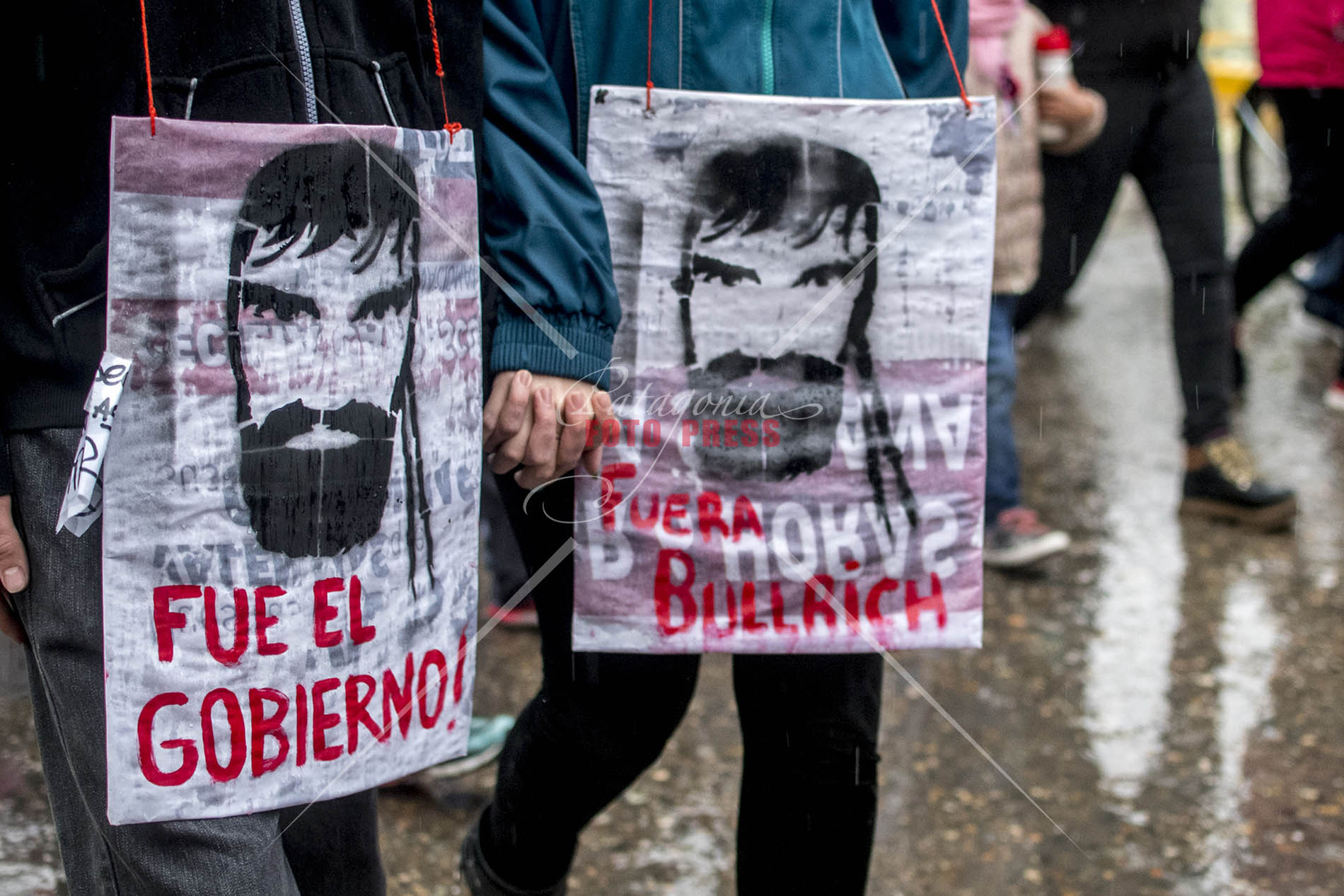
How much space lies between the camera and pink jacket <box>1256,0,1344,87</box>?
14.3ft

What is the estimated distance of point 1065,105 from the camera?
12.2 feet

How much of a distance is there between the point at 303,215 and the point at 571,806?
996 mm

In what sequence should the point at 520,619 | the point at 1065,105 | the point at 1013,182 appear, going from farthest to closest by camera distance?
the point at 1065,105
the point at 1013,182
the point at 520,619

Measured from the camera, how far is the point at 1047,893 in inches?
98.0

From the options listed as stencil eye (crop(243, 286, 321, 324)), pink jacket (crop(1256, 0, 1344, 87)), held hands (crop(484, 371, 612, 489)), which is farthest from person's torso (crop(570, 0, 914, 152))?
pink jacket (crop(1256, 0, 1344, 87))

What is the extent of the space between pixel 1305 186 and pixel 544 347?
3.87m

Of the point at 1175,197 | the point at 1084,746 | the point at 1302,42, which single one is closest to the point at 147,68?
the point at 1084,746

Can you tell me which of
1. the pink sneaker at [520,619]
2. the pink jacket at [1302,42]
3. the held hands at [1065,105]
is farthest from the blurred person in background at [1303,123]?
the pink sneaker at [520,619]

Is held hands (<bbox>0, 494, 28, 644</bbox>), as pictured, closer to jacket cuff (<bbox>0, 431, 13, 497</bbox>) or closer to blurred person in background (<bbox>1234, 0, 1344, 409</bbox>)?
jacket cuff (<bbox>0, 431, 13, 497</bbox>)

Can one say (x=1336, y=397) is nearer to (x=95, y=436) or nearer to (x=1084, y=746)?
(x=1084, y=746)

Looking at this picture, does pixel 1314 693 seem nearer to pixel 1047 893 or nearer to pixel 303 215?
pixel 1047 893

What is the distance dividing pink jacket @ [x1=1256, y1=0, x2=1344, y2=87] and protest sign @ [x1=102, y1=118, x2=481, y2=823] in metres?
3.75

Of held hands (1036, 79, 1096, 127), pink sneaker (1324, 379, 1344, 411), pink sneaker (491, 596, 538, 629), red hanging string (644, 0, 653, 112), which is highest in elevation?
held hands (1036, 79, 1096, 127)

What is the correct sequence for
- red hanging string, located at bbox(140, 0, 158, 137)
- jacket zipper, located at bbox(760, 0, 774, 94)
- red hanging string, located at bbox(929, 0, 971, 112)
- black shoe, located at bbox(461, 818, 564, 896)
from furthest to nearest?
black shoe, located at bbox(461, 818, 564, 896) < red hanging string, located at bbox(929, 0, 971, 112) < jacket zipper, located at bbox(760, 0, 774, 94) < red hanging string, located at bbox(140, 0, 158, 137)
